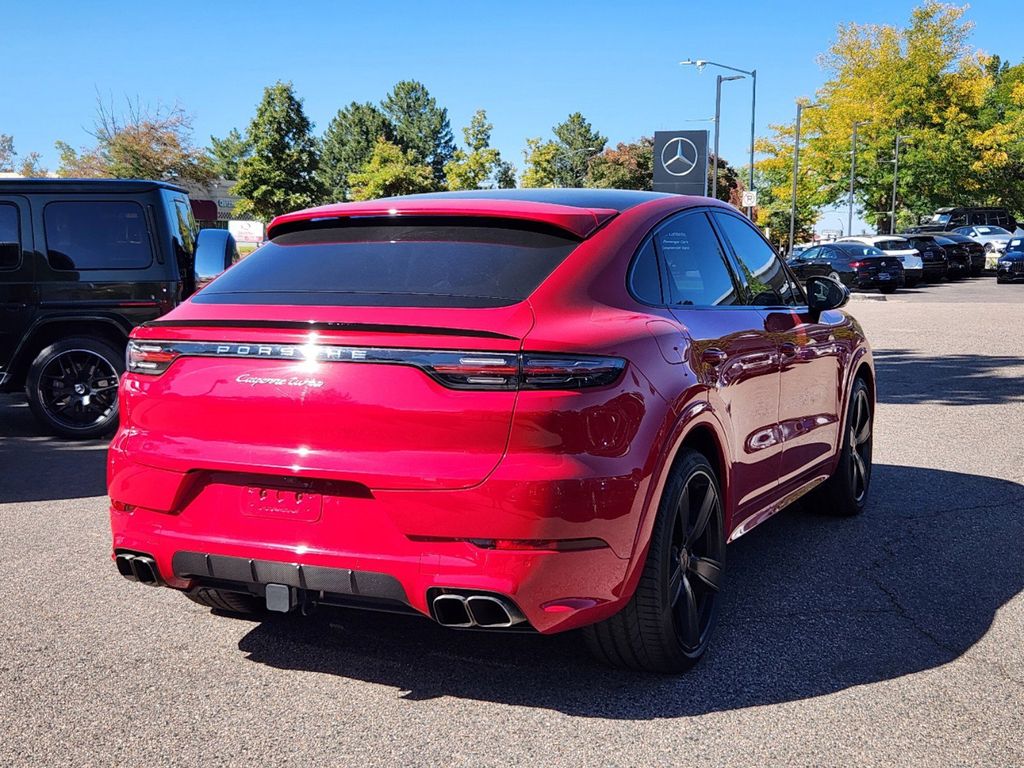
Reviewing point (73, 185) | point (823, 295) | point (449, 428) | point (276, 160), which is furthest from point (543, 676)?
point (276, 160)

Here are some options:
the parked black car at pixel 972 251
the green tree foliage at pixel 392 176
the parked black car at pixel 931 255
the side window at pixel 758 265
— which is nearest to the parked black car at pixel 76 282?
the side window at pixel 758 265

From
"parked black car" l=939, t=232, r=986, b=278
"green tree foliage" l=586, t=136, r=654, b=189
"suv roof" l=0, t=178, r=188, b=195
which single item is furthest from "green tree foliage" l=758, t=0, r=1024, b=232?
"suv roof" l=0, t=178, r=188, b=195

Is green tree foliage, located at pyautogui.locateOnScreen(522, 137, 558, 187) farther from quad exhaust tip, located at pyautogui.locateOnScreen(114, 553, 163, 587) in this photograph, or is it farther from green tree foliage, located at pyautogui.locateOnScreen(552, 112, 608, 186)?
quad exhaust tip, located at pyautogui.locateOnScreen(114, 553, 163, 587)

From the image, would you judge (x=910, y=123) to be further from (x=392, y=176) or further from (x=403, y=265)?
(x=403, y=265)

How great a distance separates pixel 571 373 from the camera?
3252 millimetres

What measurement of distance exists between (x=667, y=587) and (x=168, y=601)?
2246mm

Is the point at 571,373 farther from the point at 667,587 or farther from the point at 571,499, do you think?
the point at 667,587

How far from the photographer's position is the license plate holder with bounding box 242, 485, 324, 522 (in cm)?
339

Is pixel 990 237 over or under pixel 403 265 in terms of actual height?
under

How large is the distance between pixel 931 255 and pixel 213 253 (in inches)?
1284

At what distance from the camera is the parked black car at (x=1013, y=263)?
34.2 m

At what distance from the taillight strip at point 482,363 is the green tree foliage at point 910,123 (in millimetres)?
52511

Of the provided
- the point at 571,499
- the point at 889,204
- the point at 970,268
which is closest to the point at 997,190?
the point at 889,204

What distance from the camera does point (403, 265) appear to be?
3684 millimetres
